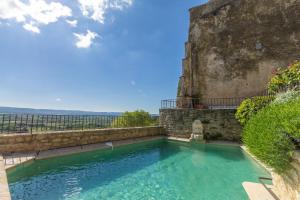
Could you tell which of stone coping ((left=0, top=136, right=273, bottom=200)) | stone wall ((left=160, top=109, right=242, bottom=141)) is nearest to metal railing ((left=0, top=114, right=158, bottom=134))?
stone coping ((left=0, top=136, right=273, bottom=200))

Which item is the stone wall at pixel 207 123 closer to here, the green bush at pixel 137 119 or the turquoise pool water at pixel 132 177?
the turquoise pool water at pixel 132 177

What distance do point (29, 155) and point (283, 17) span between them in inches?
694

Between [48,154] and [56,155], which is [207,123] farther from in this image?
[48,154]

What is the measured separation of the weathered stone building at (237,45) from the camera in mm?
13883

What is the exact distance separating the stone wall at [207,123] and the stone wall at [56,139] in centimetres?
364

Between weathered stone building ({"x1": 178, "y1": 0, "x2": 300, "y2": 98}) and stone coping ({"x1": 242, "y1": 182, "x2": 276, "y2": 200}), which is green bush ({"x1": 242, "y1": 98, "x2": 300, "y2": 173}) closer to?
stone coping ({"x1": 242, "y1": 182, "x2": 276, "y2": 200})

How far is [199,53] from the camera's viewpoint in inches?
661

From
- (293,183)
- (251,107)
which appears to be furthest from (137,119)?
(293,183)

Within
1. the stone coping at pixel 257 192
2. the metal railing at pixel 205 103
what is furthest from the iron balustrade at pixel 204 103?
the stone coping at pixel 257 192

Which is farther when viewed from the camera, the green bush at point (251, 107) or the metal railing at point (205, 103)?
the metal railing at point (205, 103)

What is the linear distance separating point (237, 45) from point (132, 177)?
14014 millimetres

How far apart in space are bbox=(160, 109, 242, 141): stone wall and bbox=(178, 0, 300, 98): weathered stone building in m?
3.30

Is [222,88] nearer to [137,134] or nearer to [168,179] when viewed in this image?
[137,134]

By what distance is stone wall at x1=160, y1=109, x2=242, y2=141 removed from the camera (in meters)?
12.0
